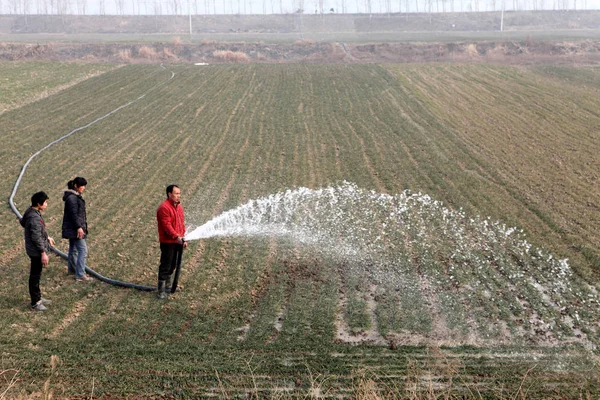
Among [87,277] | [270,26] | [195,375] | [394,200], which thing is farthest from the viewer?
[270,26]

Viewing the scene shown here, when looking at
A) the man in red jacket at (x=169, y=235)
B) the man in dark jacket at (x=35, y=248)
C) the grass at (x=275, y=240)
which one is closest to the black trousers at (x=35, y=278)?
the man in dark jacket at (x=35, y=248)

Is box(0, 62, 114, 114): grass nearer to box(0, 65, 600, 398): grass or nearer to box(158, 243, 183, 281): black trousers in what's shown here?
box(0, 65, 600, 398): grass

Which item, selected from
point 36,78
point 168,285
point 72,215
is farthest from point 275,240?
point 36,78

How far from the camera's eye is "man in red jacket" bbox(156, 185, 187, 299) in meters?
9.57

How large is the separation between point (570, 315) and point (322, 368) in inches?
172

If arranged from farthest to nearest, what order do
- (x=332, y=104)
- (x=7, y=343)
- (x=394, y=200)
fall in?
(x=332, y=104)
(x=394, y=200)
(x=7, y=343)

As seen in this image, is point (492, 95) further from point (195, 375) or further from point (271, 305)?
point (195, 375)

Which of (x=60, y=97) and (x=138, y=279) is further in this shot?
(x=60, y=97)

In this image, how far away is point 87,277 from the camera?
10500 mm

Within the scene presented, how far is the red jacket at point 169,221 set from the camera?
955cm

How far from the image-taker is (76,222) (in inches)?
403

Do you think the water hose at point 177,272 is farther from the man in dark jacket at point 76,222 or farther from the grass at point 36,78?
the grass at point 36,78

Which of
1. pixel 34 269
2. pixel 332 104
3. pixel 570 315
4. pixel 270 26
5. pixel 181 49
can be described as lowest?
pixel 570 315

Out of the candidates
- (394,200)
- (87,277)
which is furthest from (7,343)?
(394,200)
